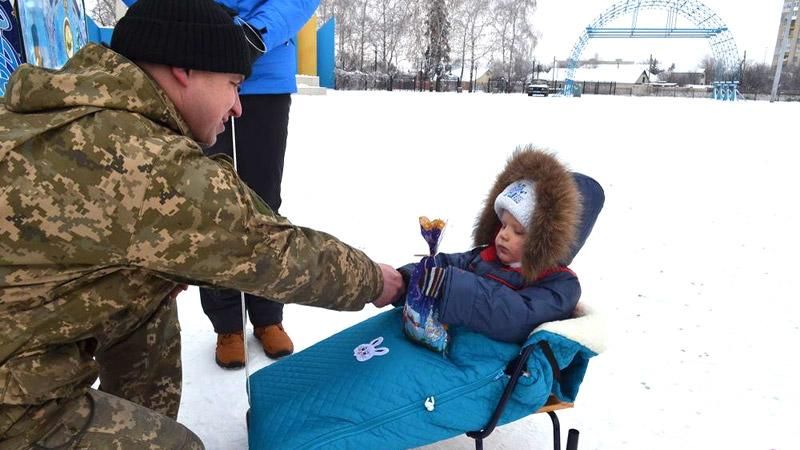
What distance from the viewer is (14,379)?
116 centimetres

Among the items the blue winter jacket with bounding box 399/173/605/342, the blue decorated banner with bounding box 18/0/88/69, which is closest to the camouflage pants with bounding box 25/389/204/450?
the blue winter jacket with bounding box 399/173/605/342

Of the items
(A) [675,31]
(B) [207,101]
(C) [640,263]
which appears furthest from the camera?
(A) [675,31]

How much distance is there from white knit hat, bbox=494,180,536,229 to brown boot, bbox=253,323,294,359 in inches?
46.2

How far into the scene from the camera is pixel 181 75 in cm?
131

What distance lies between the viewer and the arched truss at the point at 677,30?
104ft

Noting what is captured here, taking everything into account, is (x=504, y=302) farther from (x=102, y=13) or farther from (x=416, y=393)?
(x=102, y=13)

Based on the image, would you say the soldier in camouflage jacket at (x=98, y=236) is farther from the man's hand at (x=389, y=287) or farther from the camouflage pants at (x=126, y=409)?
the man's hand at (x=389, y=287)

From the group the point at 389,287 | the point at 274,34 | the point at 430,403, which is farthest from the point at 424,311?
the point at 274,34

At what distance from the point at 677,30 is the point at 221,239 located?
38194 mm

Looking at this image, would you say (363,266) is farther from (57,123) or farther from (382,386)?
(57,123)

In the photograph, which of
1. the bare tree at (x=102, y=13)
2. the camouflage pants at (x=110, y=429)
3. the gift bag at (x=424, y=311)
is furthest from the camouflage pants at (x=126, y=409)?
the bare tree at (x=102, y=13)

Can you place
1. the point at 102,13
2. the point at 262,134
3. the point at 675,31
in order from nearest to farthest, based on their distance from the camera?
the point at 262,134, the point at 102,13, the point at 675,31

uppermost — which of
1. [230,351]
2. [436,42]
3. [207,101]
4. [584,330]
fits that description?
[436,42]

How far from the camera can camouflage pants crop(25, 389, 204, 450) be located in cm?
125
